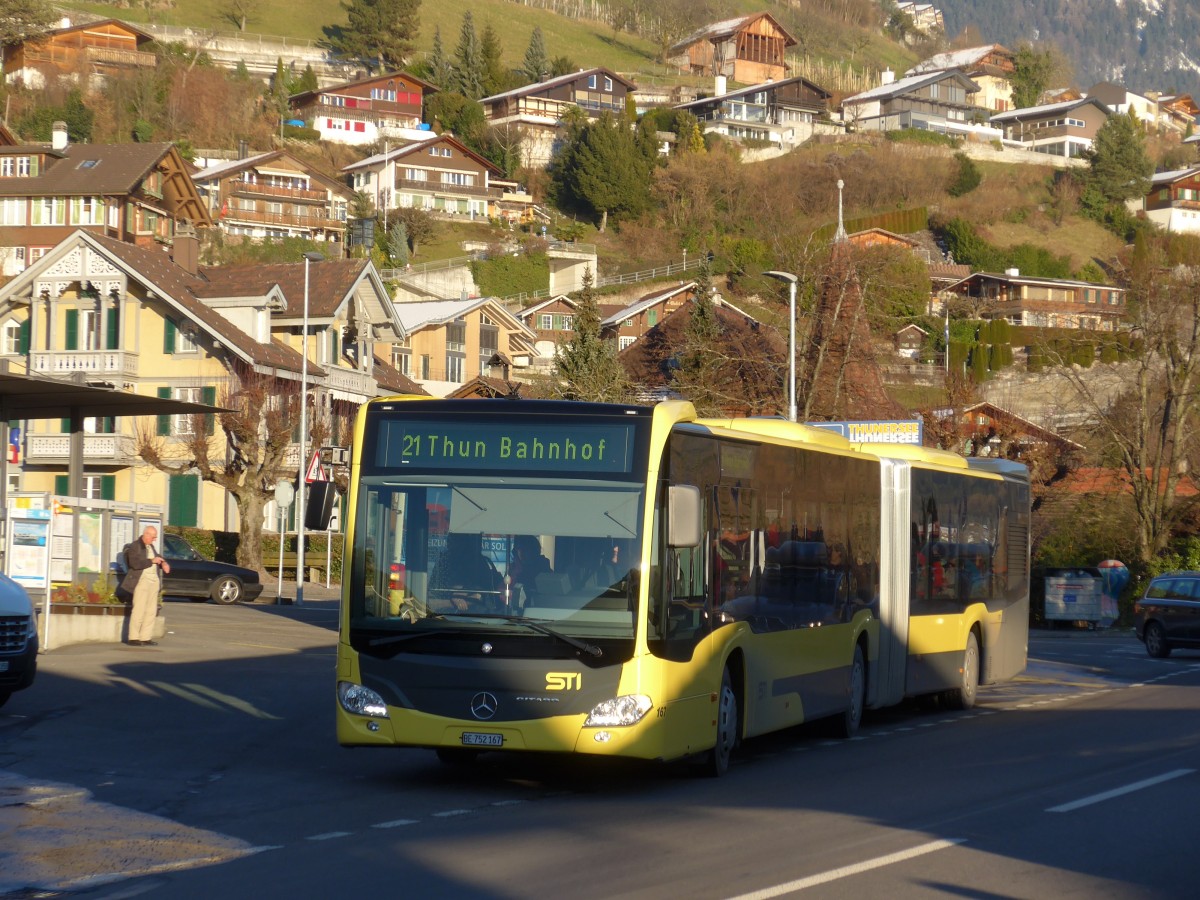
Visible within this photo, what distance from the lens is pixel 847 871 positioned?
9.19 m

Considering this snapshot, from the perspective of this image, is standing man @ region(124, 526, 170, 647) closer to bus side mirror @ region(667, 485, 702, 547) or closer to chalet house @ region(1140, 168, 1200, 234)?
bus side mirror @ region(667, 485, 702, 547)

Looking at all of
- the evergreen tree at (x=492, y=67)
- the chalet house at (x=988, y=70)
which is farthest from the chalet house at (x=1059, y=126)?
the evergreen tree at (x=492, y=67)

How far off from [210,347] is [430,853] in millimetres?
47650

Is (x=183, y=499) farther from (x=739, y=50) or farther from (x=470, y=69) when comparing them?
(x=739, y=50)

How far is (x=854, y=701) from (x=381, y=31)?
134 m

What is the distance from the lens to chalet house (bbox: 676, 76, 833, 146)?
14250 centimetres

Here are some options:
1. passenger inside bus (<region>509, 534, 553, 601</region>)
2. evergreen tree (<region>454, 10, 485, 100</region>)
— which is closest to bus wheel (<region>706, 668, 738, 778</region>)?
passenger inside bus (<region>509, 534, 553, 601</region>)

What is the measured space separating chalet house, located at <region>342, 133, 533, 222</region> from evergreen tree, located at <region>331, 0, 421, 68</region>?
84.3 feet

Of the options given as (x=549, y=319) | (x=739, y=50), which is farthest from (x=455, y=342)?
(x=739, y=50)

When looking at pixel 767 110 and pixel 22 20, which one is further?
pixel 767 110

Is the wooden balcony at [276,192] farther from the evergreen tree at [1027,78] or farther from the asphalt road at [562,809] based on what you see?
the evergreen tree at [1027,78]

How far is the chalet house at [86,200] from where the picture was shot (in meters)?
84.1

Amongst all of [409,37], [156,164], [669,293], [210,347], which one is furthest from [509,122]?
[210,347]

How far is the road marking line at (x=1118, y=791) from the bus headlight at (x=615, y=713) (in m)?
2.91
